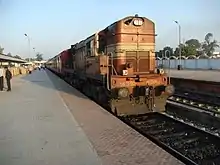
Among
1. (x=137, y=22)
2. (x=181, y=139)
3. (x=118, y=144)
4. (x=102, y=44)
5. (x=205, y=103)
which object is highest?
(x=137, y=22)

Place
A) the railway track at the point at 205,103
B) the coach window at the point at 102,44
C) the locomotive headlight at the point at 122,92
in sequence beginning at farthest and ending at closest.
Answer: the coach window at the point at 102,44
the railway track at the point at 205,103
the locomotive headlight at the point at 122,92

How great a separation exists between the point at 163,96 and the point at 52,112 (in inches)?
165

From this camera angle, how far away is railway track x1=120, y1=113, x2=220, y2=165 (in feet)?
25.0

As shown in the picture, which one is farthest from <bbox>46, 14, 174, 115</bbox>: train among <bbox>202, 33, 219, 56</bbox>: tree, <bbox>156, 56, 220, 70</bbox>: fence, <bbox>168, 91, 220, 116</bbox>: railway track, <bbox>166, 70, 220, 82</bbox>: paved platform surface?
<bbox>202, 33, 219, 56</bbox>: tree

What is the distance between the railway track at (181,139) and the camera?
761 cm

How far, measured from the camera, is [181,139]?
9.34 m

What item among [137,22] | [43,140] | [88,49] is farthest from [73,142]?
[88,49]

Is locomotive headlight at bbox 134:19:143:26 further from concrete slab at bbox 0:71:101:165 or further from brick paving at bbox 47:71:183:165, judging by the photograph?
concrete slab at bbox 0:71:101:165

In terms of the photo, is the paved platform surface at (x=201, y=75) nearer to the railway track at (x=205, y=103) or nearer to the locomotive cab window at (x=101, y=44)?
the railway track at (x=205, y=103)

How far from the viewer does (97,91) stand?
14.7 m

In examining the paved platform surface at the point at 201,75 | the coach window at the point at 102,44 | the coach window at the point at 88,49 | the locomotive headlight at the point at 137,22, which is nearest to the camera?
the locomotive headlight at the point at 137,22

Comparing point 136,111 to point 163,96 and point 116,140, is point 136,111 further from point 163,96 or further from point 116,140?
point 116,140

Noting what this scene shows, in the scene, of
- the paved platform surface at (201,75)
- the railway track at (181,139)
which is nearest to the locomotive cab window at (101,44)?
the railway track at (181,139)

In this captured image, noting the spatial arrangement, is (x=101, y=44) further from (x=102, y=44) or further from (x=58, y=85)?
(x=58, y=85)
